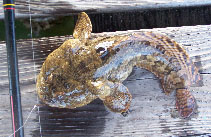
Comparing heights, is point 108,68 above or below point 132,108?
above

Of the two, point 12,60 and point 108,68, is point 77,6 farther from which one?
point 12,60

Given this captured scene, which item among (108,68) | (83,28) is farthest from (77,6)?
(108,68)

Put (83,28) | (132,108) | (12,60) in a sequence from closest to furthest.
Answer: (12,60)
(83,28)
(132,108)

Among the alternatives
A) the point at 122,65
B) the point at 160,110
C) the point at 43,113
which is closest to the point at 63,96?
the point at 43,113

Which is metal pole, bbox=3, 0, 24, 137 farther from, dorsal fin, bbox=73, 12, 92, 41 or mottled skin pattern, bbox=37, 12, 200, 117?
dorsal fin, bbox=73, 12, 92, 41

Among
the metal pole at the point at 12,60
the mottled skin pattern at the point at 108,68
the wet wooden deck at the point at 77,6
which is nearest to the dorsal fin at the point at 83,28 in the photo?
the mottled skin pattern at the point at 108,68

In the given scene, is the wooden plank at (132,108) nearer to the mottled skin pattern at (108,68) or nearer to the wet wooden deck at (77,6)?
the mottled skin pattern at (108,68)
